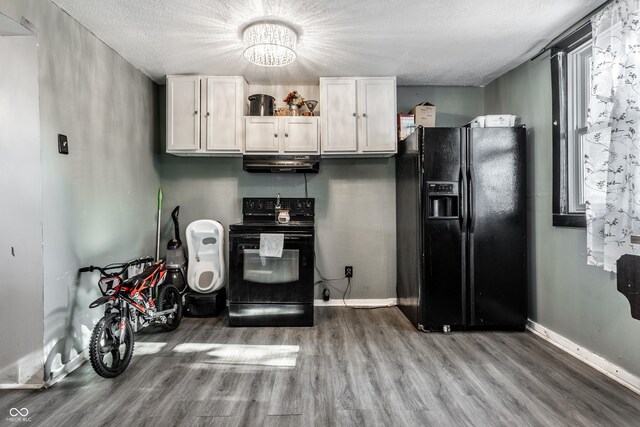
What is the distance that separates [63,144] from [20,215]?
0.49 meters

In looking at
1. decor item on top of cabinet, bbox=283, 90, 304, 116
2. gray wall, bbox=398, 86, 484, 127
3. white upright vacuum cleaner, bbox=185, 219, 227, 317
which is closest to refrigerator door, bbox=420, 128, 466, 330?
gray wall, bbox=398, 86, 484, 127

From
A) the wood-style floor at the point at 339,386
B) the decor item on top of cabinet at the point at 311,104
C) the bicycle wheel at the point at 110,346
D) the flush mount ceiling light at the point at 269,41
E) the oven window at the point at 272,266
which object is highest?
the flush mount ceiling light at the point at 269,41

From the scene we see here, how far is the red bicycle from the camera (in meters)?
1.94

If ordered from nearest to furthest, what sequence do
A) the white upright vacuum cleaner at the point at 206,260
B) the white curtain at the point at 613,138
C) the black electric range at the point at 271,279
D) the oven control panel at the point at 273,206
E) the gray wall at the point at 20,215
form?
1. the white curtain at the point at 613,138
2. the gray wall at the point at 20,215
3. the black electric range at the point at 271,279
4. the white upright vacuum cleaner at the point at 206,260
5. the oven control panel at the point at 273,206

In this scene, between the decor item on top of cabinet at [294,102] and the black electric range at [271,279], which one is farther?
the decor item on top of cabinet at [294,102]

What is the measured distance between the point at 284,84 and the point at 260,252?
5.88 ft

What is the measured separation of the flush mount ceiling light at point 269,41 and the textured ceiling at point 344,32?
59mm

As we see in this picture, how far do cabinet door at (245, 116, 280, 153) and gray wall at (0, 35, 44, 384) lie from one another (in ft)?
5.15

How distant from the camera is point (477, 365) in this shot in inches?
85.3

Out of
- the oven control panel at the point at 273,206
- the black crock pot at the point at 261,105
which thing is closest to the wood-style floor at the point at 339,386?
the oven control panel at the point at 273,206

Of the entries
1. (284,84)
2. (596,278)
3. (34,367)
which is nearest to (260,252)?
(34,367)

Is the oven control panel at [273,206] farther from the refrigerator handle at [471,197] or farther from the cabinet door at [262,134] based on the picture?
the refrigerator handle at [471,197]

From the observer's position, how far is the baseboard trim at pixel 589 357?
6.22ft

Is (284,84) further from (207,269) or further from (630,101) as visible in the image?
(630,101)
